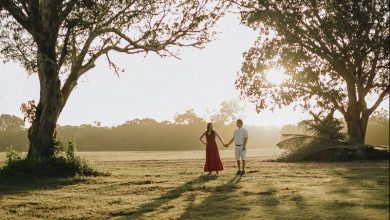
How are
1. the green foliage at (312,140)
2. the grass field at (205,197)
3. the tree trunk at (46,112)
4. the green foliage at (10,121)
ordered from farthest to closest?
the green foliage at (10,121), the green foliage at (312,140), the tree trunk at (46,112), the grass field at (205,197)

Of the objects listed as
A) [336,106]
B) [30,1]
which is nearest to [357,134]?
[336,106]

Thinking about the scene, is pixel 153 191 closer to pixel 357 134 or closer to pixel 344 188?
pixel 344 188

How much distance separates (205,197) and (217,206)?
4.95 ft

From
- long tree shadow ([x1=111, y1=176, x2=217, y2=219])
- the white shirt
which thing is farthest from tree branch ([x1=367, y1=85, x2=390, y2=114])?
long tree shadow ([x1=111, y1=176, x2=217, y2=219])

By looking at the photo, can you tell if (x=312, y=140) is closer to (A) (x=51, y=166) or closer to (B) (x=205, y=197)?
(A) (x=51, y=166)

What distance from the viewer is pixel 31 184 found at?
1695 centimetres

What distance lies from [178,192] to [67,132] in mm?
73761

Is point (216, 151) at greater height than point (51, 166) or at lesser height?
greater

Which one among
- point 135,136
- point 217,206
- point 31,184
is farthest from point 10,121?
point 217,206

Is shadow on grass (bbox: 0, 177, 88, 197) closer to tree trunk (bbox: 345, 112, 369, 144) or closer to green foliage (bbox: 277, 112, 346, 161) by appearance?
green foliage (bbox: 277, 112, 346, 161)

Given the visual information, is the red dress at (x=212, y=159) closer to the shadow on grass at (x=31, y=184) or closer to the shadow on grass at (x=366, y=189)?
the shadow on grass at (x=366, y=189)

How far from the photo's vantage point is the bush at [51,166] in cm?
1823

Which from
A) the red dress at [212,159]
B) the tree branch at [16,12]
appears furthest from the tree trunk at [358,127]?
the tree branch at [16,12]

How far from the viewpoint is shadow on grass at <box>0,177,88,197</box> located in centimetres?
1573
